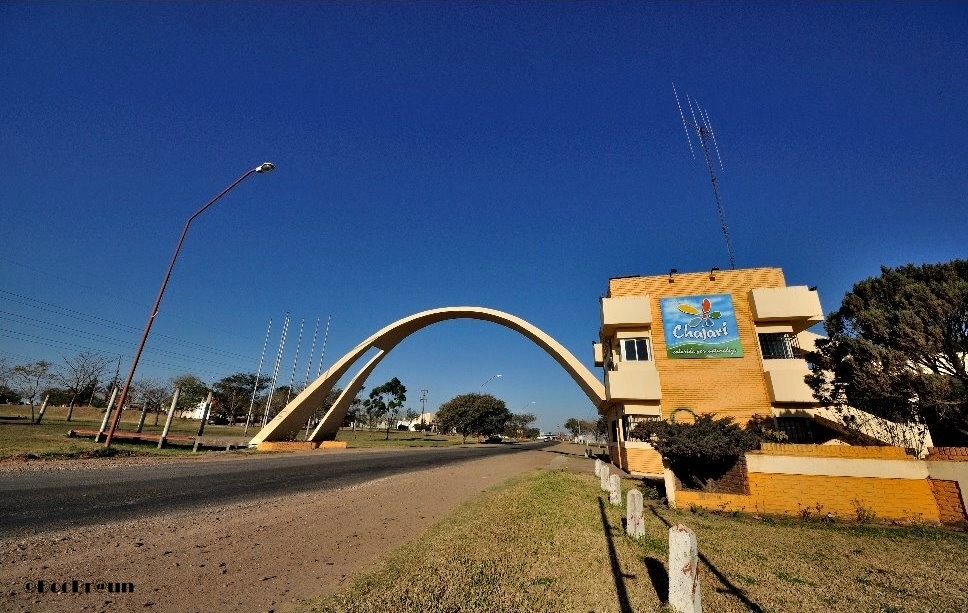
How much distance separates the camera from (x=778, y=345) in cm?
2175

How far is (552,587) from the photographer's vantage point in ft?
16.1

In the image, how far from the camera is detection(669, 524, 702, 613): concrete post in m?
4.27

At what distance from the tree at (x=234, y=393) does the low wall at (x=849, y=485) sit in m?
89.3

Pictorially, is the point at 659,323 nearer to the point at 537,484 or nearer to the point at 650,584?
the point at 537,484

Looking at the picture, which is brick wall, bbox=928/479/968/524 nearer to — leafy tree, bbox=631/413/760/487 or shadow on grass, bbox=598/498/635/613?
leafy tree, bbox=631/413/760/487

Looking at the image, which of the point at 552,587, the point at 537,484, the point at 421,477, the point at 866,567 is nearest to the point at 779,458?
the point at 866,567

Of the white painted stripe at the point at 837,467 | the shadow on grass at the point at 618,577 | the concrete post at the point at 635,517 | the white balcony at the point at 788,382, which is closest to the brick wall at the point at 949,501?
the white painted stripe at the point at 837,467

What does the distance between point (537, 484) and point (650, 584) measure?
9.19m

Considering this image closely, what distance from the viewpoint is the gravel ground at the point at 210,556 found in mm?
4047

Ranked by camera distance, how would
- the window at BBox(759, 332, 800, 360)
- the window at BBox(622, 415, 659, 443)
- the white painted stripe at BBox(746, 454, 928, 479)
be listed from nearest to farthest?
the white painted stripe at BBox(746, 454, 928, 479), the window at BBox(759, 332, 800, 360), the window at BBox(622, 415, 659, 443)

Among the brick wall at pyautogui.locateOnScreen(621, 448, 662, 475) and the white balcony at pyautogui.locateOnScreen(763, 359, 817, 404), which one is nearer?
the white balcony at pyautogui.locateOnScreen(763, 359, 817, 404)

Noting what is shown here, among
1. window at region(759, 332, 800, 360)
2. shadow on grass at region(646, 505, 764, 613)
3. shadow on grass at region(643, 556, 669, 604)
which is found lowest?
shadow on grass at region(646, 505, 764, 613)

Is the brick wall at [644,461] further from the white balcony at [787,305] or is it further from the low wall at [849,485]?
the low wall at [849,485]

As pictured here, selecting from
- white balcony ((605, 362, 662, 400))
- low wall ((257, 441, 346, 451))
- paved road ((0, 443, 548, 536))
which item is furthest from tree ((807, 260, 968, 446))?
low wall ((257, 441, 346, 451))
